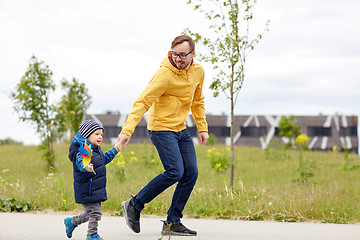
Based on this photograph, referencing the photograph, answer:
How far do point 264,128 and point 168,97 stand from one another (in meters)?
52.4

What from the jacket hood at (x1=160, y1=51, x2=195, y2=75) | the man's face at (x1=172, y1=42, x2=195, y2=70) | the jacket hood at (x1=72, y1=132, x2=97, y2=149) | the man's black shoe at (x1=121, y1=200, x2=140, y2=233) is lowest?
the man's black shoe at (x1=121, y1=200, x2=140, y2=233)

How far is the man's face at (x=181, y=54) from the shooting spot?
16.2ft

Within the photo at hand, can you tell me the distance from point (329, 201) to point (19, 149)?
64.9ft

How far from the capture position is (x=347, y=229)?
5645 millimetres

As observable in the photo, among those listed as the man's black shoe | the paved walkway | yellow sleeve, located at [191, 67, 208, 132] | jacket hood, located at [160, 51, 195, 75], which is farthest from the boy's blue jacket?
yellow sleeve, located at [191, 67, 208, 132]

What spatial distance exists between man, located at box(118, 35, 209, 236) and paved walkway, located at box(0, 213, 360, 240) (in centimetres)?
29

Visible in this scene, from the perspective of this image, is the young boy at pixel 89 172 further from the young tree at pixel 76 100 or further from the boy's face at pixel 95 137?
the young tree at pixel 76 100

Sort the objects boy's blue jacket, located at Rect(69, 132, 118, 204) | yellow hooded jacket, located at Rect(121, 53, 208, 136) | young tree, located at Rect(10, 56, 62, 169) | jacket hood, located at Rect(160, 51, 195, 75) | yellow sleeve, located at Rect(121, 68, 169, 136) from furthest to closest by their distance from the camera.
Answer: young tree, located at Rect(10, 56, 62, 169) → jacket hood, located at Rect(160, 51, 195, 75) → yellow hooded jacket, located at Rect(121, 53, 208, 136) → yellow sleeve, located at Rect(121, 68, 169, 136) → boy's blue jacket, located at Rect(69, 132, 118, 204)

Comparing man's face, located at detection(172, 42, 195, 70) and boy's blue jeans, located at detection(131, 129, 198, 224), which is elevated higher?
man's face, located at detection(172, 42, 195, 70)

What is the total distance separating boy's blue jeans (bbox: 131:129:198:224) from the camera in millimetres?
4953

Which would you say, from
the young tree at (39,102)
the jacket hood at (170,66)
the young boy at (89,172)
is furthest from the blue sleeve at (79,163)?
the young tree at (39,102)

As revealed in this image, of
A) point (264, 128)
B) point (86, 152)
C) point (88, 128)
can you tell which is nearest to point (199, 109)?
point (88, 128)

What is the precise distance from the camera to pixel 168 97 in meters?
5.05

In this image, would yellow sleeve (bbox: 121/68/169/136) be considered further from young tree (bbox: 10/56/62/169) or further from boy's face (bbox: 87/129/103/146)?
young tree (bbox: 10/56/62/169)
